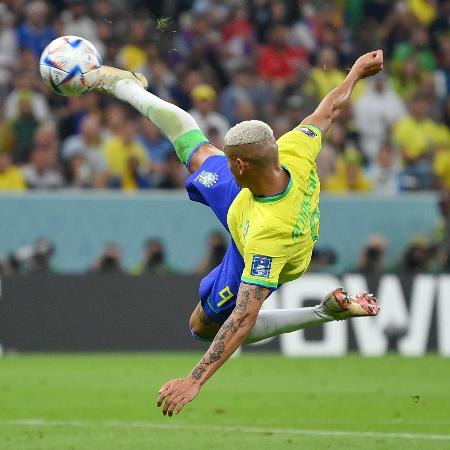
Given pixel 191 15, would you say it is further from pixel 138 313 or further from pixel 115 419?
pixel 115 419

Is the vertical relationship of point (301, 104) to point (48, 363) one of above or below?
above

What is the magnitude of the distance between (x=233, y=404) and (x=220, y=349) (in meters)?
4.55

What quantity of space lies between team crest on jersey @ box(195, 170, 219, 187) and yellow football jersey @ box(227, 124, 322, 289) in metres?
0.57

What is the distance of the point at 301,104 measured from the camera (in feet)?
62.7

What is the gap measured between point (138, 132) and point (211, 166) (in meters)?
8.97

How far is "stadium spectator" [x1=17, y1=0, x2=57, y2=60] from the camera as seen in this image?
18625 millimetres

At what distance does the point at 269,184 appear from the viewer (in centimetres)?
855

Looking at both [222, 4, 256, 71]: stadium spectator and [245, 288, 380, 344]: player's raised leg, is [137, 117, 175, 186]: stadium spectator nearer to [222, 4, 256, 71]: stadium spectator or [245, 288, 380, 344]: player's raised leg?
[222, 4, 256, 71]: stadium spectator

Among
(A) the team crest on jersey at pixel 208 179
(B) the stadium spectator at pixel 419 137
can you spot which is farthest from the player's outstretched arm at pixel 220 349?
(B) the stadium spectator at pixel 419 137

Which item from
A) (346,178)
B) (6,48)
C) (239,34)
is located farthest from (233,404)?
(239,34)

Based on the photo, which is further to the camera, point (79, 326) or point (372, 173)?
point (372, 173)

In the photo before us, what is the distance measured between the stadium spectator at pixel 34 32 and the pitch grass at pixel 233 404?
4621 millimetres

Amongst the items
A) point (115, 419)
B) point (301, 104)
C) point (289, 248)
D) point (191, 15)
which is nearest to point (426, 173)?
point (301, 104)

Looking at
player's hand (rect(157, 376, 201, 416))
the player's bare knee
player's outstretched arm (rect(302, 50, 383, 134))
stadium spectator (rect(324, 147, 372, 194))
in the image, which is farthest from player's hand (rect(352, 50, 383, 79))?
stadium spectator (rect(324, 147, 372, 194))
